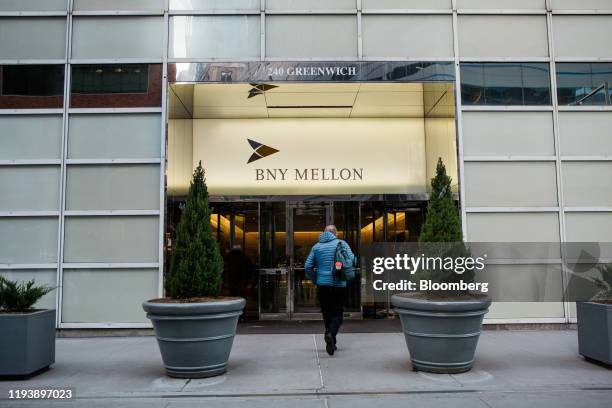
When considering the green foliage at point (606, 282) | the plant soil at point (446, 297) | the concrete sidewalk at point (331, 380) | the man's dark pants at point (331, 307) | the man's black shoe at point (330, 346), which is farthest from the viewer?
the man's dark pants at point (331, 307)

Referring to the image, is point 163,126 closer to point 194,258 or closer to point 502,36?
point 194,258

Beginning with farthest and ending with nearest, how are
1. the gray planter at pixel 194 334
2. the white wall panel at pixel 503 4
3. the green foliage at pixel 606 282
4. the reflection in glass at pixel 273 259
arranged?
the reflection in glass at pixel 273 259 < the white wall panel at pixel 503 4 < the green foliage at pixel 606 282 < the gray planter at pixel 194 334

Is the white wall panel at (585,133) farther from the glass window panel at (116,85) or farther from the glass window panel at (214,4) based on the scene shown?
the glass window panel at (116,85)

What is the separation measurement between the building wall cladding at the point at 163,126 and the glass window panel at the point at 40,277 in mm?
22

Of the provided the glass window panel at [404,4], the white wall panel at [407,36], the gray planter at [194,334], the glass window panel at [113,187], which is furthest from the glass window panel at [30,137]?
the glass window panel at [404,4]

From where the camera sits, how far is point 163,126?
943 cm

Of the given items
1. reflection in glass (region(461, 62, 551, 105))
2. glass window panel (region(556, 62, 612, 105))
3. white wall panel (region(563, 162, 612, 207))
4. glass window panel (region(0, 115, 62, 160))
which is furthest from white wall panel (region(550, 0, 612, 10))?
glass window panel (region(0, 115, 62, 160))

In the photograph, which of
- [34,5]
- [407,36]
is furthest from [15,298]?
[407,36]

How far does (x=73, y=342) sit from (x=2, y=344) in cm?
264

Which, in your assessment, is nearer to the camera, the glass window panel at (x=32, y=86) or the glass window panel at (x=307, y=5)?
the glass window panel at (x=32, y=86)

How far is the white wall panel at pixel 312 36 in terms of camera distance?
9.70 metres

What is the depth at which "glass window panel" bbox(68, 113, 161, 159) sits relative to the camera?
941 cm

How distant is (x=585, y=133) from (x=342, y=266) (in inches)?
211

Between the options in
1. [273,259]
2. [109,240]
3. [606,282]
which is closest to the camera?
[606,282]
